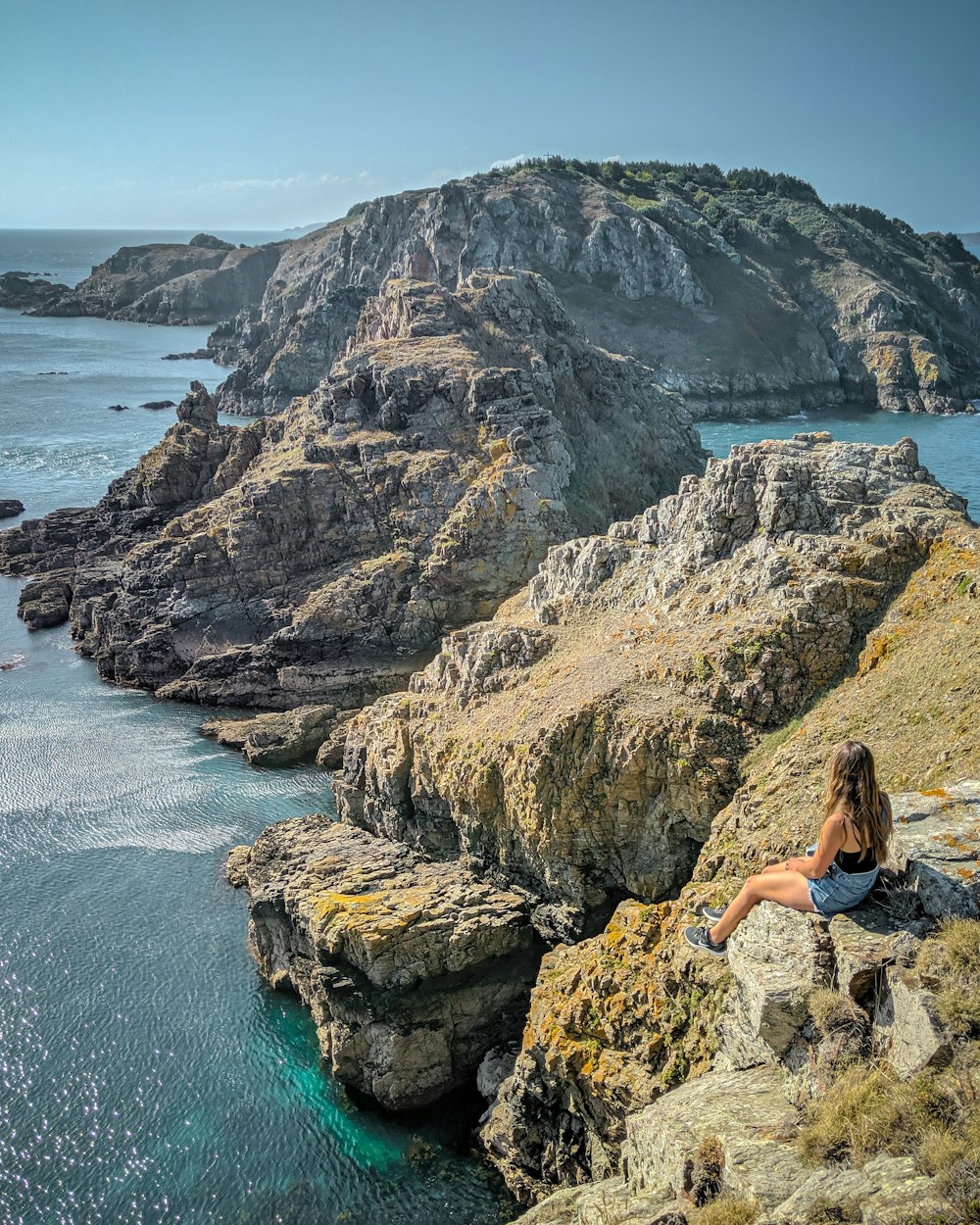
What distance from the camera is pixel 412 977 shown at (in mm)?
21094

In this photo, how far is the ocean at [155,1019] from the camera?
62.4ft

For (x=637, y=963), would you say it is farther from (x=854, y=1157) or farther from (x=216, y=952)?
(x=216, y=952)

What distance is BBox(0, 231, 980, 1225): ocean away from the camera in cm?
1903

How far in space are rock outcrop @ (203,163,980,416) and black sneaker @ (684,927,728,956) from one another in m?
99.7

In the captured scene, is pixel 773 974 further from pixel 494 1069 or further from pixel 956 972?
pixel 494 1069

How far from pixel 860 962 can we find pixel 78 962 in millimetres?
23992

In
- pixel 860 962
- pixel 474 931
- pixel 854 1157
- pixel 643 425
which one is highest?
pixel 643 425

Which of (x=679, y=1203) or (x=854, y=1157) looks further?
(x=679, y=1203)

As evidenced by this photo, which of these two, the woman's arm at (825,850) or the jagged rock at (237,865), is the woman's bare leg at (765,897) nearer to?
the woman's arm at (825,850)

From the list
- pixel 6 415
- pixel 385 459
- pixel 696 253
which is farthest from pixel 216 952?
pixel 696 253

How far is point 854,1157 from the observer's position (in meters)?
8.85

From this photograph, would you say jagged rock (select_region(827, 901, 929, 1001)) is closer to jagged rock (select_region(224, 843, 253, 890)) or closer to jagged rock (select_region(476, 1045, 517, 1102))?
jagged rock (select_region(476, 1045, 517, 1102))

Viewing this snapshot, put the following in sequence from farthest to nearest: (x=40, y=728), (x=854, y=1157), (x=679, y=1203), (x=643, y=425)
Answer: (x=643, y=425), (x=40, y=728), (x=679, y=1203), (x=854, y=1157)

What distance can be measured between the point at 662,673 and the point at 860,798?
11356mm
